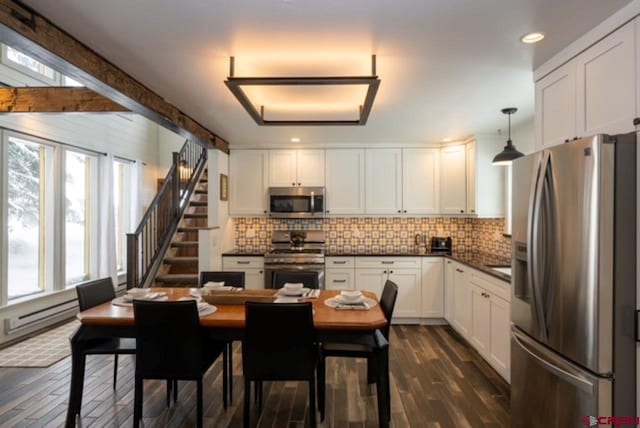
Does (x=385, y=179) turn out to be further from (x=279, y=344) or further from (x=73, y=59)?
(x=73, y=59)

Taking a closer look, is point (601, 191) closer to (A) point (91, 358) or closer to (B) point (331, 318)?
(B) point (331, 318)

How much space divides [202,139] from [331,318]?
274 centimetres

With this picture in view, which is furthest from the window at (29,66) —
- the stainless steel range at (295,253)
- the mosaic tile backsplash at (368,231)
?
the stainless steel range at (295,253)

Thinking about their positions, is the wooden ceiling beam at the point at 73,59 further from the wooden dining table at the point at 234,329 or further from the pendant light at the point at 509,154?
the pendant light at the point at 509,154

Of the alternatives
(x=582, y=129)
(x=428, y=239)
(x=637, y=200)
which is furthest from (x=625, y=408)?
(x=428, y=239)

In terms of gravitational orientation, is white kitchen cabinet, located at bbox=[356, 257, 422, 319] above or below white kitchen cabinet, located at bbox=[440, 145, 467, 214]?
below

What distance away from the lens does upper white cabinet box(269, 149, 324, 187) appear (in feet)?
15.8

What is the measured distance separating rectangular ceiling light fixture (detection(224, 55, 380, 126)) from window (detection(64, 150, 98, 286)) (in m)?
3.50

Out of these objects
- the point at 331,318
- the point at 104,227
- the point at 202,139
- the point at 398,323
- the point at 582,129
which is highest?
the point at 202,139

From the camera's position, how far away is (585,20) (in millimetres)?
1749

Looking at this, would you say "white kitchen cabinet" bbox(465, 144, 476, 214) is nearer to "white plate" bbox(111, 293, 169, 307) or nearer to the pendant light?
the pendant light

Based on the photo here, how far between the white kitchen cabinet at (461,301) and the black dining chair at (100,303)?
3.23 meters

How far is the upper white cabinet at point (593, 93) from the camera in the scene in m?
1.62

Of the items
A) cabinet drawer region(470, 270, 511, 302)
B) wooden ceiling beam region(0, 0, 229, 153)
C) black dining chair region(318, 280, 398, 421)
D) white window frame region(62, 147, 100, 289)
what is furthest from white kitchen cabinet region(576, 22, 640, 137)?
white window frame region(62, 147, 100, 289)
